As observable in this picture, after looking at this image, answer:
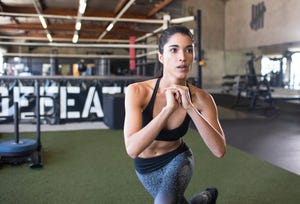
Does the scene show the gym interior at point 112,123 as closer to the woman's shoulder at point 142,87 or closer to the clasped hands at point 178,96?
the woman's shoulder at point 142,87

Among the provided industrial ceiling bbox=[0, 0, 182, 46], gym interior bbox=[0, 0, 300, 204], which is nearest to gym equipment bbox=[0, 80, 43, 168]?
gym interior bbox=[0, 0, 300, 204]

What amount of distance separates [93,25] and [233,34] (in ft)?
23.1

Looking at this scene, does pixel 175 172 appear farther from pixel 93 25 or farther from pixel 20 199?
pixel 93 25

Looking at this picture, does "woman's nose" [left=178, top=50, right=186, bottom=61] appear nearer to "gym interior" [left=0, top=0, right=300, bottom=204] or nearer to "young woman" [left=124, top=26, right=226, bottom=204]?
"young woman" [left=124, top=26, right=226, bottom=204]

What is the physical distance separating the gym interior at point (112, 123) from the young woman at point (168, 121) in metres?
0.47

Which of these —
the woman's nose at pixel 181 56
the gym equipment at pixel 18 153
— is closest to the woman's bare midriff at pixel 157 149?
the woman's nose at pixel 181 56

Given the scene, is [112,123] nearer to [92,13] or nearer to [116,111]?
[116,111]

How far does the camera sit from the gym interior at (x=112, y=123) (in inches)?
114

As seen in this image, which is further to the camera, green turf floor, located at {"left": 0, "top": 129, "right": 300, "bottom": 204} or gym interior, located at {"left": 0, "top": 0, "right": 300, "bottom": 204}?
gym interior, located at {"left": 0, "top": 0, "right": 300, "bottom": 204}

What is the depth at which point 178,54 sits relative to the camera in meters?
1.50

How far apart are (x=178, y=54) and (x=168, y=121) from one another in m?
0.34

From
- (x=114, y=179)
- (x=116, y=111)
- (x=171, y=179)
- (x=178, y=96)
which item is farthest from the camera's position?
(x=116, y=111)

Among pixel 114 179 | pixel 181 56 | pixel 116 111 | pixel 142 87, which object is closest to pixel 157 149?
pixel 142 87

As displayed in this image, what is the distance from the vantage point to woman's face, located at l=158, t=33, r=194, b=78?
4.92ft
